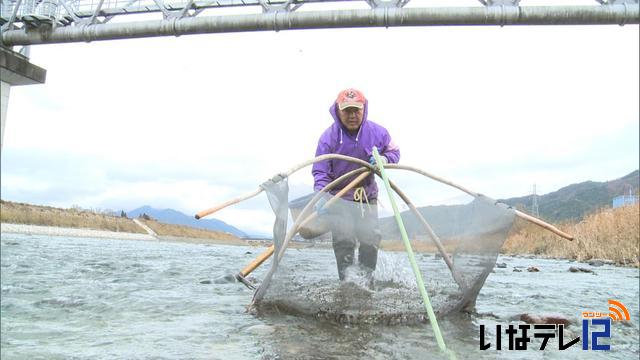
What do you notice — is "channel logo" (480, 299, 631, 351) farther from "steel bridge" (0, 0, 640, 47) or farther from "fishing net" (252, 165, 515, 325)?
"steel bridge" (0, 0, 640, 47)

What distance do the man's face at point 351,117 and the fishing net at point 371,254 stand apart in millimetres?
651

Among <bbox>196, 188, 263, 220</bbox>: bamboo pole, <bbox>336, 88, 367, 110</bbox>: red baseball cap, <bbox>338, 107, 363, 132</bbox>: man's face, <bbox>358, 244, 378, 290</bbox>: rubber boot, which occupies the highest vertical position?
<bbox>336, 88, 367, 110</bbox>: red baseball cap

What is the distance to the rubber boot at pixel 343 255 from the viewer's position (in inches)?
221

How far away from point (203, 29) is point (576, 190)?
581 feet

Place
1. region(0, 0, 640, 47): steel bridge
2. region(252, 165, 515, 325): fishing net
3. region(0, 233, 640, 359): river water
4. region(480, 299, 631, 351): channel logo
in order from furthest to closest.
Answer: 1. region(0, 0, 640, 47): steel bridge
2. region(252, 165, 515, 325): fishing net
3. region(480, 299, 631, 351): channel logo
4. region(0, 233, 640, 359): river water

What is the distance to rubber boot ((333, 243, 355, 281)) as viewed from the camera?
5.62 meters

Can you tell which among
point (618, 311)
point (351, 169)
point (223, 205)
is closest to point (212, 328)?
point (223, 205)

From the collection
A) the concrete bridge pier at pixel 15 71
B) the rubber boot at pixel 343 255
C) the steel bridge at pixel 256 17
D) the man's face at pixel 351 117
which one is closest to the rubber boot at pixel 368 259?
the rubber boot at pixel 343 255

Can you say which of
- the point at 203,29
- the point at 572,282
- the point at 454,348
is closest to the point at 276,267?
the point at 454,348

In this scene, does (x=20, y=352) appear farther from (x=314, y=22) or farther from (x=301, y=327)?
(x=314, y=22)

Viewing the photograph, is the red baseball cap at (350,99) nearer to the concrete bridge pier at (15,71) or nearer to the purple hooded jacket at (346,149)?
the purple hooded jacket at (346,149)

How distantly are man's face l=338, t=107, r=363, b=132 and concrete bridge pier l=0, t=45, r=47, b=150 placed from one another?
12929mm

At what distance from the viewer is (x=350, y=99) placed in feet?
18.2

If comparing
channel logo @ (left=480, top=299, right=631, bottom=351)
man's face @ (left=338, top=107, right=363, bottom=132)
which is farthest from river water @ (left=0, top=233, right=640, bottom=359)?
man's face @ (left=338, top=107, right=363, bottom=132)
